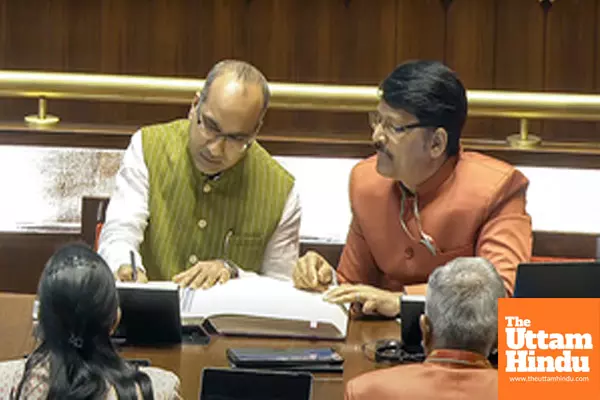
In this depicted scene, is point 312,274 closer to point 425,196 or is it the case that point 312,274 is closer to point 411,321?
point 411,321

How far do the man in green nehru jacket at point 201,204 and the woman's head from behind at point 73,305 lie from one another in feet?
4.40

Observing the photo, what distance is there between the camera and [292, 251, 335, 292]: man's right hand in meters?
3.13

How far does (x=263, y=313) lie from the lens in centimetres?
298

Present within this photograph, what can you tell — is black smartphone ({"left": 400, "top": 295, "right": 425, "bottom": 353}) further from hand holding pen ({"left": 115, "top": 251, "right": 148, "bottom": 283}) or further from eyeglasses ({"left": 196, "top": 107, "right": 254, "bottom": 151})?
eyeglasses ({"left": 196, "top": 107, "right": 254, "bottom": 151})

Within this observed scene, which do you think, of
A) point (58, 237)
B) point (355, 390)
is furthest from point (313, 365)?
point (58, 237)

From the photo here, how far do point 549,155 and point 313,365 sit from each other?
2.10m

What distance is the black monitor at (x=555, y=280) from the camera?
2732mm

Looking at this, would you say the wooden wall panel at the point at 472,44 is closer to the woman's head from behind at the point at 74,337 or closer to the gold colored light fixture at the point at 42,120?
the gold colored light fixture at the point at 42,120

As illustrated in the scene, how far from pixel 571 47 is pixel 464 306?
3641 millimetres

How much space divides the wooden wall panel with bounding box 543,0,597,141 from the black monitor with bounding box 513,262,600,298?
3.12 meters

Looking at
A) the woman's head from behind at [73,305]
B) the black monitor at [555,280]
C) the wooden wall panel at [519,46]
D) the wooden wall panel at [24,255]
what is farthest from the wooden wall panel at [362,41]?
the woman's head from behind at [73,305]

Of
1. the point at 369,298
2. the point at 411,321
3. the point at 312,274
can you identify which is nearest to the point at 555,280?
the point at 411,321

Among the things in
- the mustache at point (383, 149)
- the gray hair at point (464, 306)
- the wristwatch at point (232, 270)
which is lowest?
the wristwatch at point (232, 270)

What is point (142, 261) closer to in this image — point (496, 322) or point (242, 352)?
point (242, 352)
